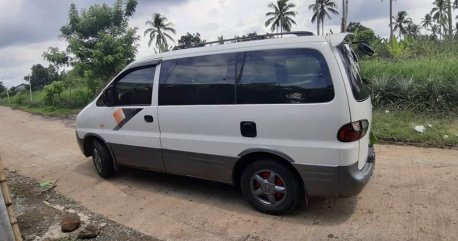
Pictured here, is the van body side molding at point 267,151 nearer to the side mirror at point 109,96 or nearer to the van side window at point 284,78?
the van side window at point 284,78

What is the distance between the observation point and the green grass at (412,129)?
6.68 m

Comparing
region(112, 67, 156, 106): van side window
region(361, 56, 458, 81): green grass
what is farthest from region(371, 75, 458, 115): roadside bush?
region(112, 67, 156, 106): van side window

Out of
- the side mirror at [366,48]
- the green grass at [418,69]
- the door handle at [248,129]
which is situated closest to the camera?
the door handle at [248,129]

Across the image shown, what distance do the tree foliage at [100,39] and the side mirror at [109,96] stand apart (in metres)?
12.5

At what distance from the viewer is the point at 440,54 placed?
1109 cm

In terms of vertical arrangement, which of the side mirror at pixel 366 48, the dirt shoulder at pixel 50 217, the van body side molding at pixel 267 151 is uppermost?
the side mirror at pixel 366 48

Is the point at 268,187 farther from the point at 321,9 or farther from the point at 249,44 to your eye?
the point at 321,9

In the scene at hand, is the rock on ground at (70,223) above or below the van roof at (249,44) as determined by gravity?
below

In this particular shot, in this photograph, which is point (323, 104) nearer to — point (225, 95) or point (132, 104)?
point (225, 95)

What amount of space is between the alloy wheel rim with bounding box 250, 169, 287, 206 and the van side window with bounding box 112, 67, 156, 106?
1.87 m

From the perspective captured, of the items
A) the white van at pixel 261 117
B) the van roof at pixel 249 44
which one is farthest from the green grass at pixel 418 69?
the van roof at pixel 249 44

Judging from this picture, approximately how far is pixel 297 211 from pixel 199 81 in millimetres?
1947

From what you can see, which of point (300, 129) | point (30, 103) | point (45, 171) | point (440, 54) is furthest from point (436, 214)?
point (30, 103)

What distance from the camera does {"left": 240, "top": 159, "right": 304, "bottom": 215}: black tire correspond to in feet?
13.0
